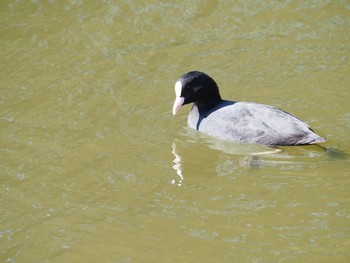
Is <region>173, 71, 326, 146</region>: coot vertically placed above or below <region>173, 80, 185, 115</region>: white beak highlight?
below

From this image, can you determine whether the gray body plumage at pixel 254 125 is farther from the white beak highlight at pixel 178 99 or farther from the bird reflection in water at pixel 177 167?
the bird reflection in water at pixel 177 167

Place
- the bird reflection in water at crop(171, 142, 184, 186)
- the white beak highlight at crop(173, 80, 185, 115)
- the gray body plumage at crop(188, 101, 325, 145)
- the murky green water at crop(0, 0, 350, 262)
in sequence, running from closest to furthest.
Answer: the murky green water at crop(0, 0, 350, 262) → the bird reflection in water at crop(171, 142, 184, 186) → the gray body plumage at crop(188, 101, 325, 145) → the white beak highlight at crop(173, 80, 185, 115)

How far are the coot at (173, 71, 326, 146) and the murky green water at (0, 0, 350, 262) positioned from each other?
0.44 feet

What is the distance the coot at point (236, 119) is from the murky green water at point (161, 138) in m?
0.13

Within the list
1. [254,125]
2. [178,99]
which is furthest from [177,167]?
[178,99]

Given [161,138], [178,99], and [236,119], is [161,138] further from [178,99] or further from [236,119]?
[236,119]

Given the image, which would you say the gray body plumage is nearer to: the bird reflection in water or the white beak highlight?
the white beak highlight

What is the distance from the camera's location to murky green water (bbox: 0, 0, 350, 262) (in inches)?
174

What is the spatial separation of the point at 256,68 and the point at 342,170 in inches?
102

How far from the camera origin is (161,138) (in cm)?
625

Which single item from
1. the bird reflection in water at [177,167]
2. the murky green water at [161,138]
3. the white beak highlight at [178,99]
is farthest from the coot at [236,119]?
the bird reflection in water at [177,167]

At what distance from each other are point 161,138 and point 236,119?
2.31 feet

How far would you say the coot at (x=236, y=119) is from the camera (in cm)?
585

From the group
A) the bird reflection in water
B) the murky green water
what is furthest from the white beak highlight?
the bird reflection in water
